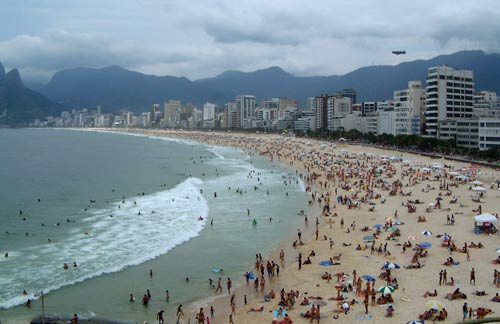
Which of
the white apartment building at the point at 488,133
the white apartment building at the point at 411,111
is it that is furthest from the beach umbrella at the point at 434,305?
the white apartment building at the point at 411,111

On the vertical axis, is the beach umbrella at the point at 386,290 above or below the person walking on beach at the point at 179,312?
above

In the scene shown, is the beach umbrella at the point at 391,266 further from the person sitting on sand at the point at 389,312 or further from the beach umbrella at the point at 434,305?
the beach umbrella at the point at 434,305

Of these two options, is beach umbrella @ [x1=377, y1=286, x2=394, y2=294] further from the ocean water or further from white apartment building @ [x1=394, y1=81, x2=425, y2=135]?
white apartment building @ [x1=394, y1=81, x2=425, y2=135]

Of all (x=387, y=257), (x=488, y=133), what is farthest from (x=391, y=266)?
(x=488, y=133)

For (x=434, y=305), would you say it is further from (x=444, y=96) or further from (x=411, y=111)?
(x=411, y=111)

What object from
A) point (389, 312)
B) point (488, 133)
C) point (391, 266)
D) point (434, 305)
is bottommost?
point (389, 312)

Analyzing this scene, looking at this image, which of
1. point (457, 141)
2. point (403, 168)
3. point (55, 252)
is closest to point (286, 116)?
point (457, 141)

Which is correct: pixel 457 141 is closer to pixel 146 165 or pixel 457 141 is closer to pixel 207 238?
pixel 146 165
